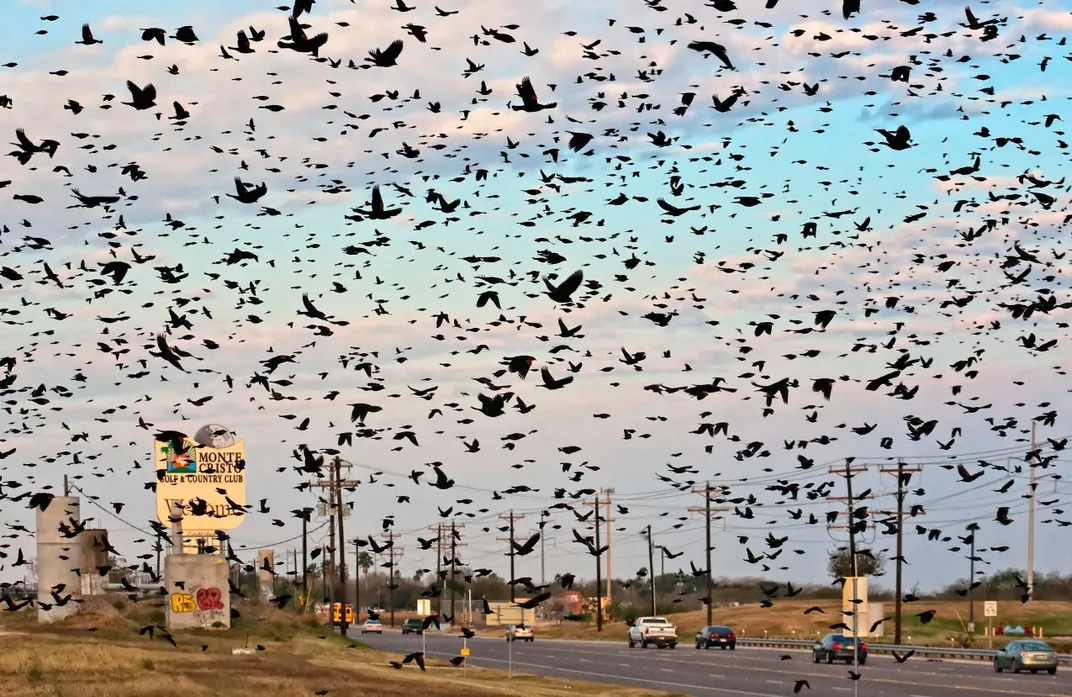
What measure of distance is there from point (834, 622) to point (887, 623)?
1399 centimetres

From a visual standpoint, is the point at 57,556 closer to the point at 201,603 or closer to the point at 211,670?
the point at 201,603

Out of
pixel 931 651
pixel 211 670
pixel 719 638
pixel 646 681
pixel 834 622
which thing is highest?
pixel 211 670

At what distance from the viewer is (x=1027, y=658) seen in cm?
7306

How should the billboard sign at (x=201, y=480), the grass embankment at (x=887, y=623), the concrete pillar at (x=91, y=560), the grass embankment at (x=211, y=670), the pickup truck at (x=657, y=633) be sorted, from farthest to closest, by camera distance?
the grass embankment at (x=887, y=623) → the pickup truck at (x=657, y=633) → the concrete pillar at (x=91, y=560) → the billboard sign at (x=201, y=480) → the grass embankment at (x=211, y=670)

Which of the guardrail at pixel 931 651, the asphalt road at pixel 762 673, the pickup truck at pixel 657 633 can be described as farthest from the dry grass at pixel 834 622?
the asphalt road at pixel 762 673

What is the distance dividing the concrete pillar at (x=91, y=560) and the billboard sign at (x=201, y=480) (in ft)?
17.0

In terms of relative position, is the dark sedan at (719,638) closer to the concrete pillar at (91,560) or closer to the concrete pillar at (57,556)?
the concrete pillar at (91,560)

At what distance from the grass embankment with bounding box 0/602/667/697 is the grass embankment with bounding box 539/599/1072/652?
49438mm

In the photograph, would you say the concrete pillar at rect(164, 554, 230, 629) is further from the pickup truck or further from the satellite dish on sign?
the pickup truck

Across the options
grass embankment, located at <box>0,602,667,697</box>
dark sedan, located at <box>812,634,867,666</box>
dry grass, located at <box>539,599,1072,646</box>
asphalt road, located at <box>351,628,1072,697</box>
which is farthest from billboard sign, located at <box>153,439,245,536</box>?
dry grass, located at <box>539,599,1072,646</box>

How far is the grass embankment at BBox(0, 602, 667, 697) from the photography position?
5216 centimetres

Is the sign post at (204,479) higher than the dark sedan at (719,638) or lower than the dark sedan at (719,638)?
higher

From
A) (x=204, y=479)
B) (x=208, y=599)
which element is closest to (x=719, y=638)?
(x=208, y=599)

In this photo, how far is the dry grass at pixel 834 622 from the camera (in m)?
134
